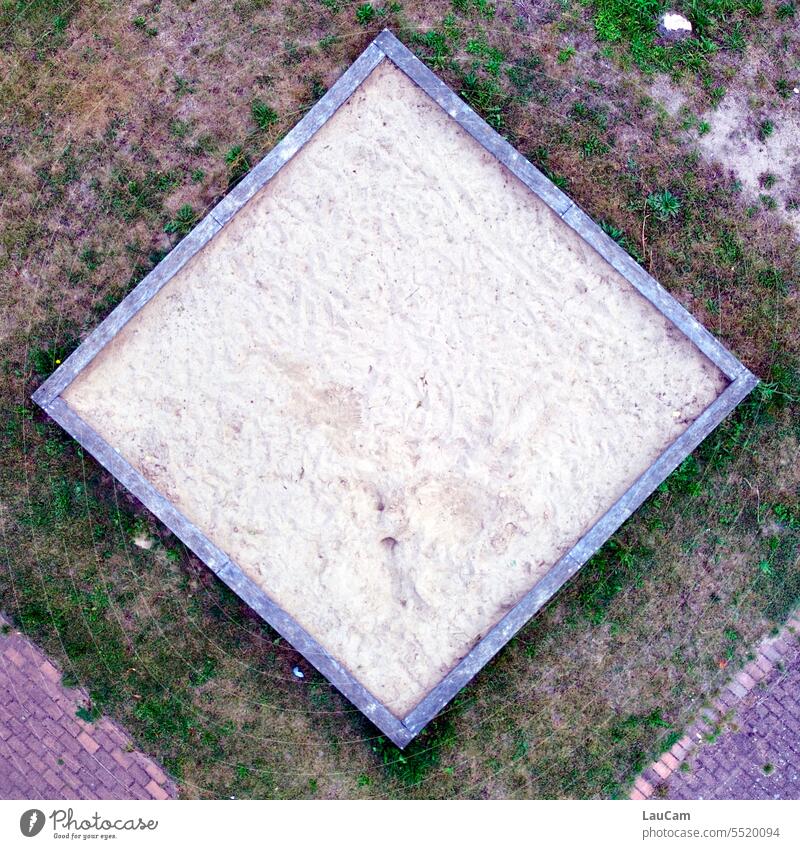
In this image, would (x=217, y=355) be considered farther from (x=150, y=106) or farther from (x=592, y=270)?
(x=592, y=270)

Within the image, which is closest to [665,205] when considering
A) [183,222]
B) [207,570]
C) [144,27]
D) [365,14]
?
[365,14]

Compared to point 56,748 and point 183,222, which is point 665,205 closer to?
point 183,222

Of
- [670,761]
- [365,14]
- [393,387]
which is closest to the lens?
[393,387]

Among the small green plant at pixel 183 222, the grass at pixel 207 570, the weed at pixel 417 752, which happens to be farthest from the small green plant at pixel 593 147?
the weed at pixel 417 752

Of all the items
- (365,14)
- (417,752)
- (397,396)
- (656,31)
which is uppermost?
(656,31)

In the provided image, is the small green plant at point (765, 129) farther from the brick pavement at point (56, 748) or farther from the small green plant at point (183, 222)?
the brick pavement at point (56, 748)

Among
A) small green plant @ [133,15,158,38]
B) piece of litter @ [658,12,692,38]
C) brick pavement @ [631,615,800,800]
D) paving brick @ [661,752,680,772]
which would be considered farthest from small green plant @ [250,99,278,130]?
paving brick @ [661,752,680,772]

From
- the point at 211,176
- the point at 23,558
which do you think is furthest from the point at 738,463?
the point at 23,558
